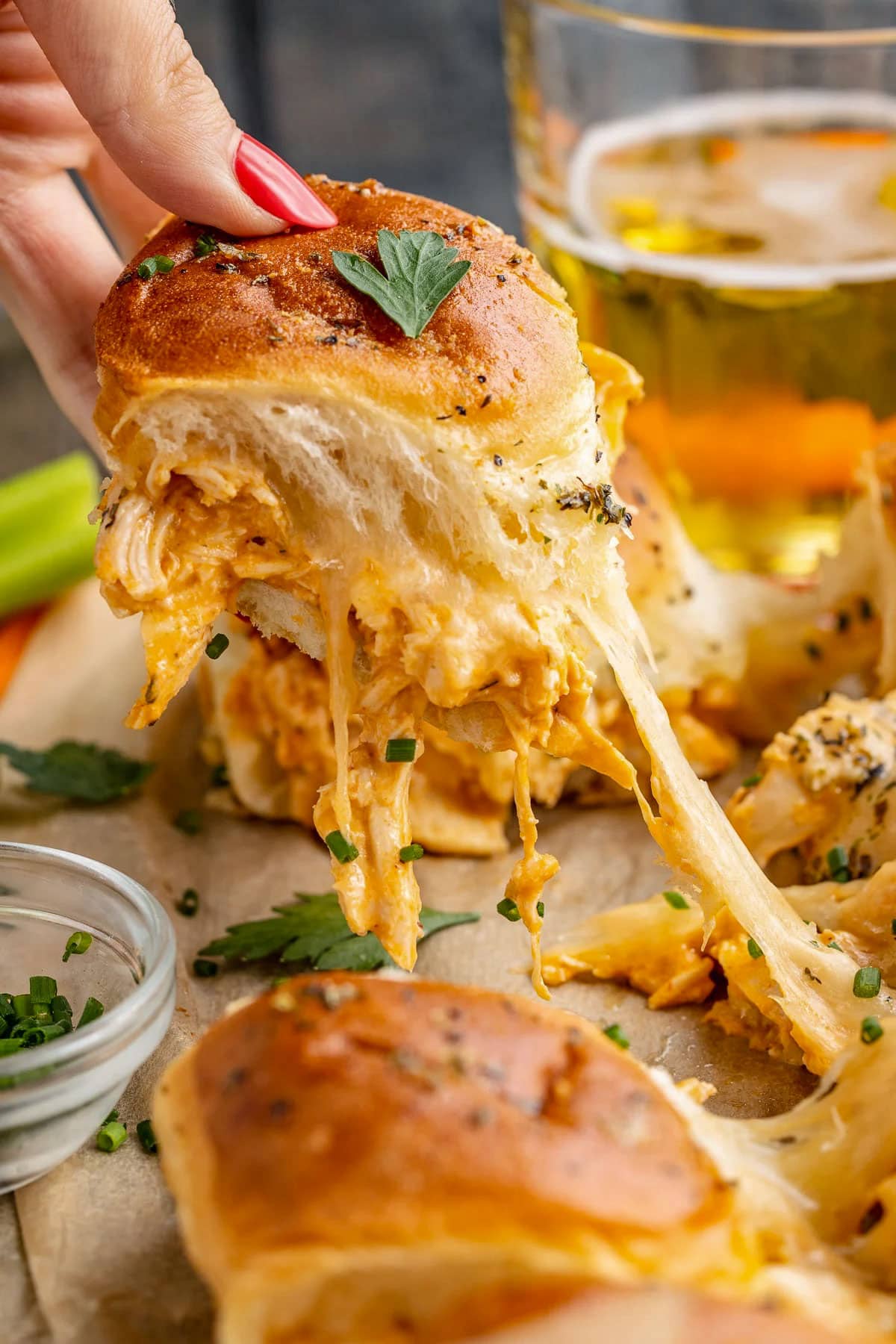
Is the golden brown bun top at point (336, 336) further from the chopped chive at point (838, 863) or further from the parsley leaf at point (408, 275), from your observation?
the chopped chive at point (838, 863)

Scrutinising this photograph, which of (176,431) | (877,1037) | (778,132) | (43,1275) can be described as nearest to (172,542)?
(176,431)

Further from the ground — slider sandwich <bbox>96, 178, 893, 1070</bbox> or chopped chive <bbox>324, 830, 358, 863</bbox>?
slider sandwich <bbox>96, 178, 893, 1070</bbox>

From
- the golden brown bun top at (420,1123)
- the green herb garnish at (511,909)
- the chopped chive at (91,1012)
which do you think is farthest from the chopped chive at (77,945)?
the green herb garnish at (511,909)

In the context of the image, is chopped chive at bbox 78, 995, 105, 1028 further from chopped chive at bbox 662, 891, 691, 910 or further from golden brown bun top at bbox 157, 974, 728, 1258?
chopped chive at bbox 662, 891, 691, 910

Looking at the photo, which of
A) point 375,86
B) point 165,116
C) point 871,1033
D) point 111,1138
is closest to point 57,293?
point 165,116

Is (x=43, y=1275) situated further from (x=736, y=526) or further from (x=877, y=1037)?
(x=736, y=526)

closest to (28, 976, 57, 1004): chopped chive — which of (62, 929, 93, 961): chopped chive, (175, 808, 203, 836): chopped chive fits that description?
(62, 929, 93, 961): chopped chive
